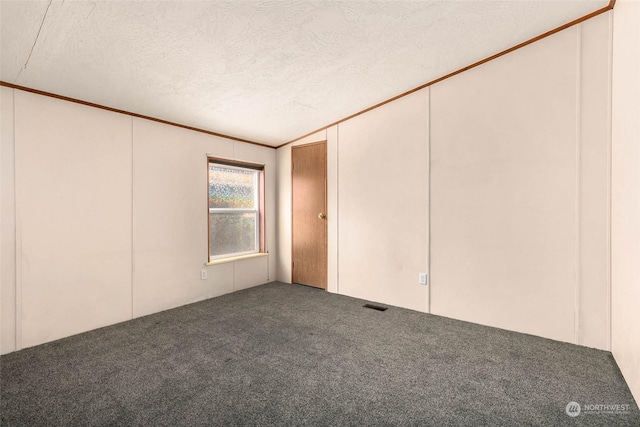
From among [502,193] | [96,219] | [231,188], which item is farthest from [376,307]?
[96,219]

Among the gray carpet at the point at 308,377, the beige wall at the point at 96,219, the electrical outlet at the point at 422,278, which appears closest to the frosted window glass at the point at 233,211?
the beige wall at the point at 96,219

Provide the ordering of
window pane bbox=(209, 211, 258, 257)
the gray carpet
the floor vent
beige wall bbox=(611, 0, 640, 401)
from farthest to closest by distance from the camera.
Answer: window pane bbox=(209, 211, 258, 257), the floor vent, beige wall bbox=(611, 0, 640, 401), the gray carpet

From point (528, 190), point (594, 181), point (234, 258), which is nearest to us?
point (594, 181)

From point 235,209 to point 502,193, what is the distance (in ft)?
10.9

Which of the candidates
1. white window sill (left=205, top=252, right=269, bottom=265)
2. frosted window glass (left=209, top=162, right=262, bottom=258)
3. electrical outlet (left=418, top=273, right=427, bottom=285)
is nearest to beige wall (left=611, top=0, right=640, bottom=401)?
electrical outlet (left=418, top=273, right=427, bottom=285)

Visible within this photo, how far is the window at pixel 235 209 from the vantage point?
13.1 feet

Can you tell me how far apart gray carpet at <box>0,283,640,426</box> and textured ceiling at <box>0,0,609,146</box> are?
7.28ft

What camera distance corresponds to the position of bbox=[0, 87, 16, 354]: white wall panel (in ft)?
7.56

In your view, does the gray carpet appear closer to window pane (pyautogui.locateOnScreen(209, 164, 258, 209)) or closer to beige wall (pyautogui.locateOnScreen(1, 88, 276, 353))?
beige wall (pyautogui.locateOnScreen(1, 88, 276, 353))

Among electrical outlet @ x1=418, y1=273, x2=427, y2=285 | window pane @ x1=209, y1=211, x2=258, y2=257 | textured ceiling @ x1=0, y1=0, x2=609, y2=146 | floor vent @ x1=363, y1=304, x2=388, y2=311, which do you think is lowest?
floor vent @ x1=363, y1=304, x2=388, y2=311

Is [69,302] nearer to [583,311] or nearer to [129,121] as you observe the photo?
[129,121]

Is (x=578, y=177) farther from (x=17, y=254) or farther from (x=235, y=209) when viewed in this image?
(x=17, y=254)

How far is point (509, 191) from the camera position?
106 inches

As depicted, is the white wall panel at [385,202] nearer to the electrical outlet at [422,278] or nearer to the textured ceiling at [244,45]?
the electrical outlet at [422,278]
